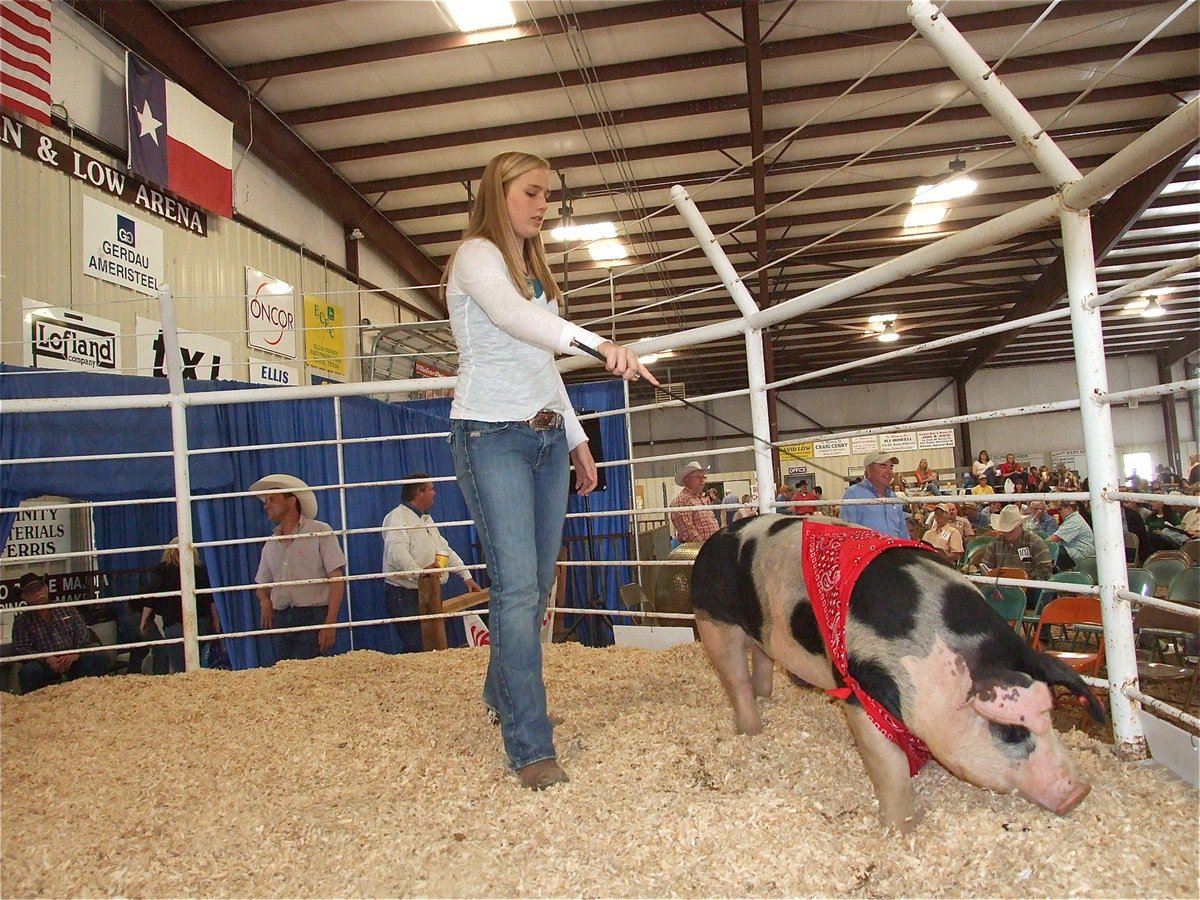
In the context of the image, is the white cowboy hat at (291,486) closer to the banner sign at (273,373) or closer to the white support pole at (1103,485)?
the white support pole at (1103,485)

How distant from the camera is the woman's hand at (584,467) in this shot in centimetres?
271

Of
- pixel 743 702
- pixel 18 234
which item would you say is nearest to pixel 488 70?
pixel 18 234

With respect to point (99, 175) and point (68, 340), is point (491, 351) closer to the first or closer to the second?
point (68, 340)

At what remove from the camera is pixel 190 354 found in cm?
825

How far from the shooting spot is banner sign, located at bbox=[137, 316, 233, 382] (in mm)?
7527

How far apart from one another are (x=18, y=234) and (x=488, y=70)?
5.08 meters

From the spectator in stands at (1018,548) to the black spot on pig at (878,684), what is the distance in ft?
17.8

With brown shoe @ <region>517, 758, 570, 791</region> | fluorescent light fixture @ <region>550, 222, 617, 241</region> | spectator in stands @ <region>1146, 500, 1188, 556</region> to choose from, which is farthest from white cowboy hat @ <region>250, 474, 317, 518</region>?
fluorescent light fixture @ <region>550, 222, 617, 241</region>

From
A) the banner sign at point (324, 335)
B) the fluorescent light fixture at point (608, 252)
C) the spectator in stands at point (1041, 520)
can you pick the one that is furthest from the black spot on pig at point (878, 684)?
the fluorescent light fixture at point (608, 252)

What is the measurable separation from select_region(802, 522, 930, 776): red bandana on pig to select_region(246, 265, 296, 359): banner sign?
8119 millimetres

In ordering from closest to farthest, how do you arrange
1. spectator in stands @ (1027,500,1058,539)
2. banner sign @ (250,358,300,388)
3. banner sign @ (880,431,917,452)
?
spectator in stands @ (1027,500,1058,539), banner sign @ (250,358,300,388), banner sign @ (880,431,917,452)

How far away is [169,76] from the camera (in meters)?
8.08

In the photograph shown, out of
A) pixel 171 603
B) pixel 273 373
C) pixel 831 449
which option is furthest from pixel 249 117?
pixel 831 449

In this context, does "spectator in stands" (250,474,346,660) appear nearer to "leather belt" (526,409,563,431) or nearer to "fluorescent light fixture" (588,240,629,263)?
"leather belt" (526,409,563,431)
